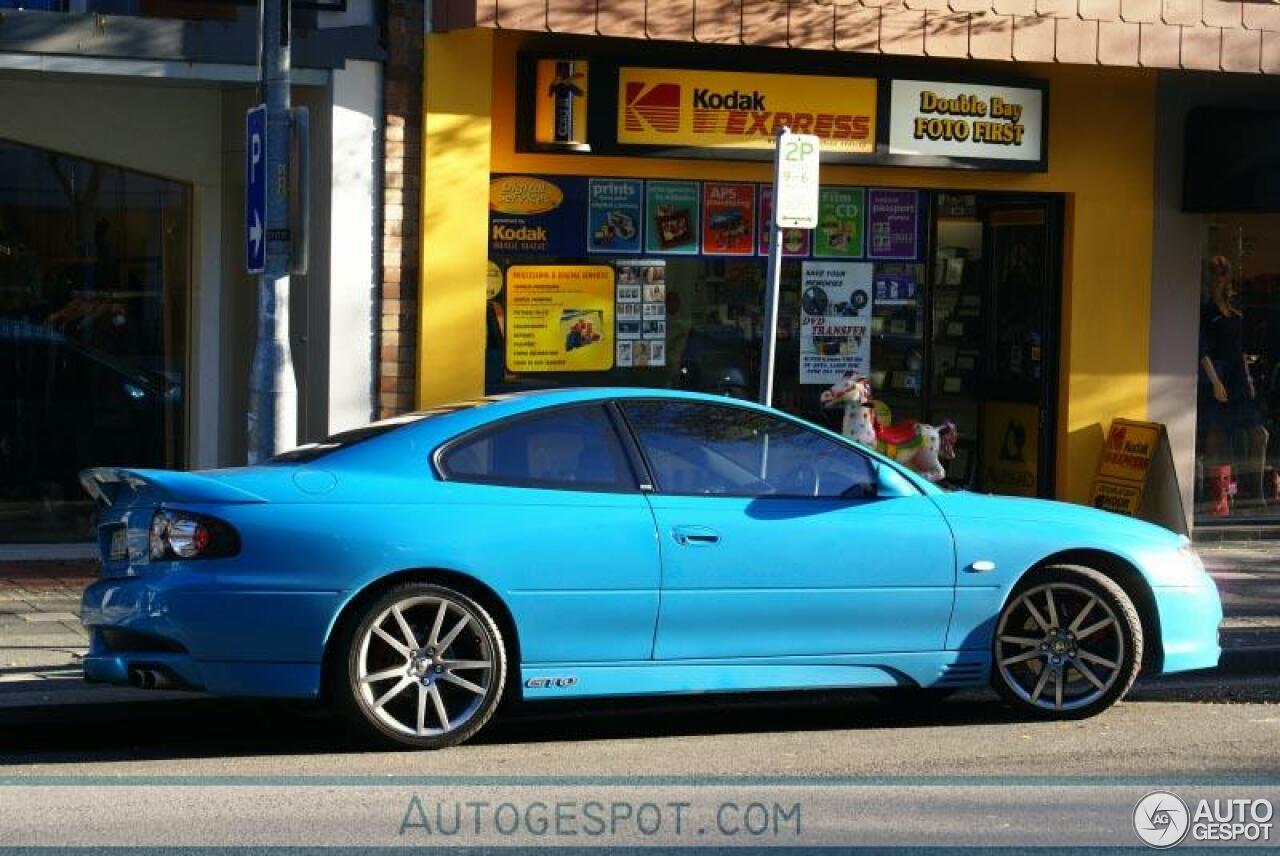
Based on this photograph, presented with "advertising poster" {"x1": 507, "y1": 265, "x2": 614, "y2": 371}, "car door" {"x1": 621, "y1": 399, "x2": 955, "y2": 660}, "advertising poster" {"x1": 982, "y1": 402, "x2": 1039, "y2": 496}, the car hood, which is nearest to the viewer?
"car door" {"x1": 621, "y1": 399, "x2": 955, "y2": 660}

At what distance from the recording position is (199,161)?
13.0 metres

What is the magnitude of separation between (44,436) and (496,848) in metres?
7.71

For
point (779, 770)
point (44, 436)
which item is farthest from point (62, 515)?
point (779, 770)

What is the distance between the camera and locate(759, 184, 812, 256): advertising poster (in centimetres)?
1349

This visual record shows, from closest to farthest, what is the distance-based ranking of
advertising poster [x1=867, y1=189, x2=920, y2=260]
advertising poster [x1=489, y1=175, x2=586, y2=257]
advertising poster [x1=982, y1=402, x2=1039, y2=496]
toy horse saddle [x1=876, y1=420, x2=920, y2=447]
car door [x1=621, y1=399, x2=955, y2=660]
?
car door [x1=621, y1=399, x2=955, y2=660]
toy horse saddle [x1=876, y1=420, x2=920, y2=447]
advertising poster [x1=489, y1=175, x2=586, y2=257]
advertising poster [x1=867, y1=189, x2=920, y2=260]
advertising poster [x1=982, y1=402, x2=1039, y2=496]

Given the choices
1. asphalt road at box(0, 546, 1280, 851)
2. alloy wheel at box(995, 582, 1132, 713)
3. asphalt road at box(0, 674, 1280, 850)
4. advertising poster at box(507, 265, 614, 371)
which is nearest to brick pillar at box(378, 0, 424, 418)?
advertising poster at box(507, 265, 614, 371)

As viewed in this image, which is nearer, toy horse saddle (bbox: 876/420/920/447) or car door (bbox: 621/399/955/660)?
car door (bbox: 621/399/955/660)

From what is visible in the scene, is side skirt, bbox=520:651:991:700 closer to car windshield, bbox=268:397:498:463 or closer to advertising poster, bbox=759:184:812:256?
car windshield, bbox=268:397:498:463

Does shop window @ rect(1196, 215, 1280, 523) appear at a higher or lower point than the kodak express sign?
lower

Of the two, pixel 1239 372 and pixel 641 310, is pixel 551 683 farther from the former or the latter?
pixel 1239 372

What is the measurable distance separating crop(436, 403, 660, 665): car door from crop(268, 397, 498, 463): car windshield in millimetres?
296

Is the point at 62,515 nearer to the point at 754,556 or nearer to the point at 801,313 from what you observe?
the point at 801,313

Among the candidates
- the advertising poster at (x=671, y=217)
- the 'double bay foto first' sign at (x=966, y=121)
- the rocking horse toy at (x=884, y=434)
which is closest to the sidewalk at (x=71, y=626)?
the rocking horse toy at (x=884, y=434)

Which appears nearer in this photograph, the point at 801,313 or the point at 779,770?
the point at 779,770
